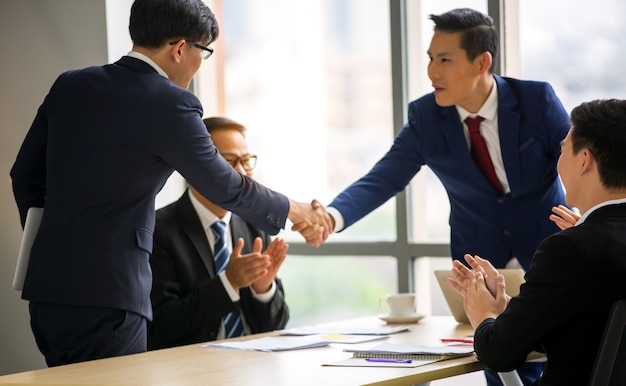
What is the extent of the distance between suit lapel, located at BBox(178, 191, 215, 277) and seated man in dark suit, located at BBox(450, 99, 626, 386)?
1.49 m

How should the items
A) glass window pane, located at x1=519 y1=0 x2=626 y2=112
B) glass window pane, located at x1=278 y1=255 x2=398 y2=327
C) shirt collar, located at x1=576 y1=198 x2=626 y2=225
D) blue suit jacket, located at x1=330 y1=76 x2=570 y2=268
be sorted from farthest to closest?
glass window pane, located at x1=278 y1=255 x2=398 y2=327, glass window pane, located at x1=519 y1=0 x2=626 y2=112, blue suit jacket, located at x1=330 y1=76 x2=570 y2=268, shirt collar, located at x1=576 y1=198 x2=626 y2=225

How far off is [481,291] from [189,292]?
1363 mm

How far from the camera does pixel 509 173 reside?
324 centimetres

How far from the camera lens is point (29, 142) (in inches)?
105

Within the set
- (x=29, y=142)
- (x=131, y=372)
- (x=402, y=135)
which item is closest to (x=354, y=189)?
(x=402, y=135)

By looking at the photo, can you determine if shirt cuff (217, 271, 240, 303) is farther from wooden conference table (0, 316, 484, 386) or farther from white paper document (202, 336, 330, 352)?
wooden conference table (0, 316, 484, 386)

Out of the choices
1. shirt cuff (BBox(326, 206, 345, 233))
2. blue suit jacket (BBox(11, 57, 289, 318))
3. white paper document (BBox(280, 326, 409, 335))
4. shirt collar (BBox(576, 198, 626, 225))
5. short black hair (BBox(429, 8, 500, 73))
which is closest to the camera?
shirt collar (BBox(576, 198, 626, 225))

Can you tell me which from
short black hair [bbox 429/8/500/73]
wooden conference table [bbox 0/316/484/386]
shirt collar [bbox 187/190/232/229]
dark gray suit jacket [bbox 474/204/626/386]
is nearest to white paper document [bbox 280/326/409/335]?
wooden conference table [bbox 0/316/484/386]

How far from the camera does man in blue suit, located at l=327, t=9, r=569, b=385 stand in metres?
3.24

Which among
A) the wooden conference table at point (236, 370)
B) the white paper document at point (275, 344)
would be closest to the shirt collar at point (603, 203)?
the wooden conference table at point (236, 370)

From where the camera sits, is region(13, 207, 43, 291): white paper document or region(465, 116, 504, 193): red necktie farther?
region(465, 116, 504, 193): red necktie

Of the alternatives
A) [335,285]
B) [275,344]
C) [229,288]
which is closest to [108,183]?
[275,344]

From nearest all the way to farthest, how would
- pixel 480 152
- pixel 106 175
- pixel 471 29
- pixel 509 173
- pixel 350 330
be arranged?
pixel 106 175 → pixel 350 330 → pixel 509 173 → pixel 480 152 → pixel 471 29

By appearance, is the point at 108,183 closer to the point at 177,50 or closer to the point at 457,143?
the point at 177,50
